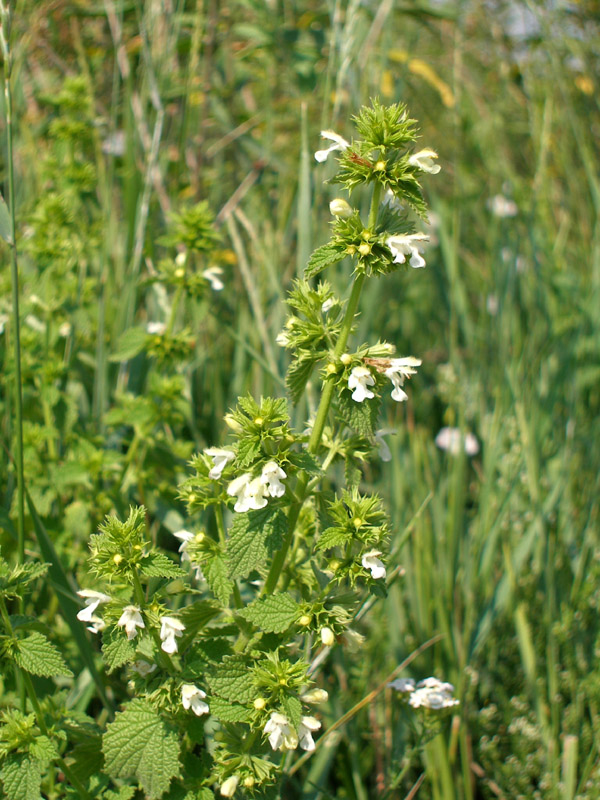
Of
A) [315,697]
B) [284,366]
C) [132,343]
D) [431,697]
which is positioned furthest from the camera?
[284,366]

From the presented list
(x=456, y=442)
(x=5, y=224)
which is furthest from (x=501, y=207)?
(x=5, y=224)

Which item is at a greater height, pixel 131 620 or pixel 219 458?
pixel 219 458

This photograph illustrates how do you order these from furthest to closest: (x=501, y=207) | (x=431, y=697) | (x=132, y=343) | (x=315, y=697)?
(x=501, y=207)
(x=132, y=343)
(x=431, y=697)
(x=315, y=697)

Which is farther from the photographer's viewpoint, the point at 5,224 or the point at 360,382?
the point at 5,224

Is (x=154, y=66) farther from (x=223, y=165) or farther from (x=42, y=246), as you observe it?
(x=223, y=165)

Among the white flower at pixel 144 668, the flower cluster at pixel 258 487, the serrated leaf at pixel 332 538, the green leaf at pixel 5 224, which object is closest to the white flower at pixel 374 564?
the serrated leaf at pixel 332 538

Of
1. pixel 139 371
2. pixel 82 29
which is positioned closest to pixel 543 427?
pixel 139 371

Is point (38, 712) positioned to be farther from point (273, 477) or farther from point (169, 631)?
point (273, 477)

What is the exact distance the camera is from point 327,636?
95 cm

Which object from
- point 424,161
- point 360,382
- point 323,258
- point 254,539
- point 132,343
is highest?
point 424,161

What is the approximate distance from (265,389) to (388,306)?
2.94 feet

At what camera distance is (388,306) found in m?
2.57

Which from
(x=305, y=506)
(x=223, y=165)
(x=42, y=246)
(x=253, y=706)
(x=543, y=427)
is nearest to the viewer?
(x=253, y=706)

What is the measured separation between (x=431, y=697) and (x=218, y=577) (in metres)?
0.57
